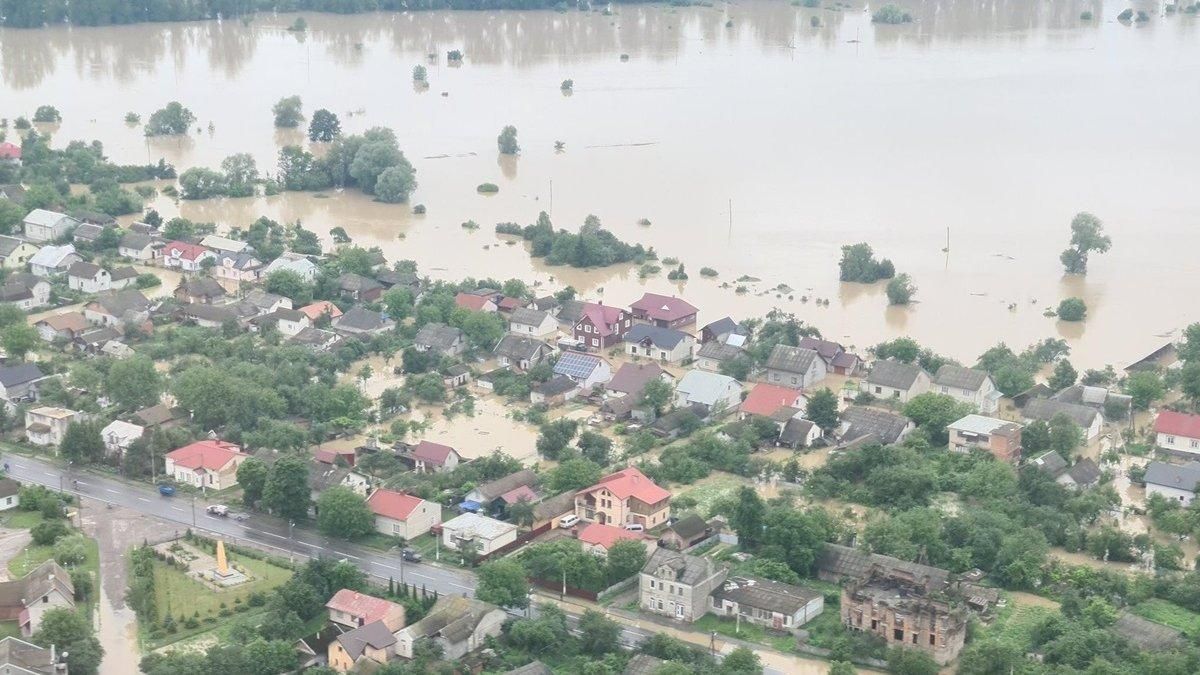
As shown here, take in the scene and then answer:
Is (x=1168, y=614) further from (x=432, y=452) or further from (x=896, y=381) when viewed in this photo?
(x=432, y=452)

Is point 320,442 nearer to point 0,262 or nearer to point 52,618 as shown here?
point 52,618

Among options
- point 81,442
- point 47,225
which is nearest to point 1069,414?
point 81,442

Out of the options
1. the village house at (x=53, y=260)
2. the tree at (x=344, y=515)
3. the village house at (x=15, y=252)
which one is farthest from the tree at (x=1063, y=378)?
the village house at (x=15, y=252)

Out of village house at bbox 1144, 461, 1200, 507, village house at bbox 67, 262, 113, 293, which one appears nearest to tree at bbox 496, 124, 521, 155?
village house at bbox 67, 262, 113, 293

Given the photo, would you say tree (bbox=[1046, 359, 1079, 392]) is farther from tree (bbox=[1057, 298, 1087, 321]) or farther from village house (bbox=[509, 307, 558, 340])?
village house (bbox=[509, 307, 558, 340])

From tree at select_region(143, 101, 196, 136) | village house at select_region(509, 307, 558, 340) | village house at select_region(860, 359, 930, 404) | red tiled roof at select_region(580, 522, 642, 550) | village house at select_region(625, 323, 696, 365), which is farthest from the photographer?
tree at select_region(143, 101, 196, 136)

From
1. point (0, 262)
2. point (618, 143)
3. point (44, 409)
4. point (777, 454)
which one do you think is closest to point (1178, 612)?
point (777, 454)
